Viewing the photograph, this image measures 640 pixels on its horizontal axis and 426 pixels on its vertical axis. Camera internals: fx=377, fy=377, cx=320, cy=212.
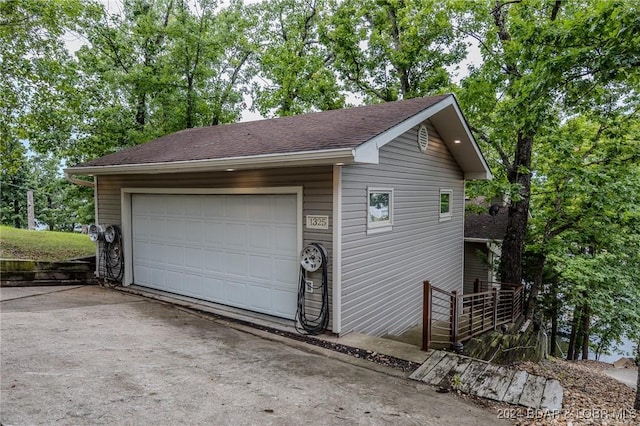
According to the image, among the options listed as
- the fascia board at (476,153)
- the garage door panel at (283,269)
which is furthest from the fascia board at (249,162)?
the fascia board at (476,153)

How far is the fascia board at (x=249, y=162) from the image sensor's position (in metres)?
4.83

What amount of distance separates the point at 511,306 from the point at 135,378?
24.5ft

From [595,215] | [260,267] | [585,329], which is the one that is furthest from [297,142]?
[585,329]

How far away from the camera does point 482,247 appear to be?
42.6 ft

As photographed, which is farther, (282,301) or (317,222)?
(282,301)

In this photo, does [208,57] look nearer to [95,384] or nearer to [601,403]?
[95,384]

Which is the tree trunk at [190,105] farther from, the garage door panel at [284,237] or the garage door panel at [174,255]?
the garage door panel at [284,237]

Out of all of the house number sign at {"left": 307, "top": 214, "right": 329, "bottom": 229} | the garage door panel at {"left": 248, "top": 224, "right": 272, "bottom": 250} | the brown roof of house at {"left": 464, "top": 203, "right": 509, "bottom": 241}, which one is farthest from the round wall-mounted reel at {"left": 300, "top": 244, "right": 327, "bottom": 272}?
the brown roof of house at {"left": 464, "top": 203, "right": 509, "bottom": 241}

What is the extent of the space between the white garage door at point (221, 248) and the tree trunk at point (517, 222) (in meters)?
6.68

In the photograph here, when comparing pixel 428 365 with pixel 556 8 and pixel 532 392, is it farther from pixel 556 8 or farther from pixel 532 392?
pixel 556 8

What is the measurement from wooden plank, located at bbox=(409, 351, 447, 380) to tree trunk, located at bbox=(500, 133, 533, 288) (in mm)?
5960

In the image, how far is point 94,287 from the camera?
8211mm

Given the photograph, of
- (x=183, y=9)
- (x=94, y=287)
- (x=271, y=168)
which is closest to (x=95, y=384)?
(x=271, y=168)

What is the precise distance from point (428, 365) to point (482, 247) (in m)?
9.48
